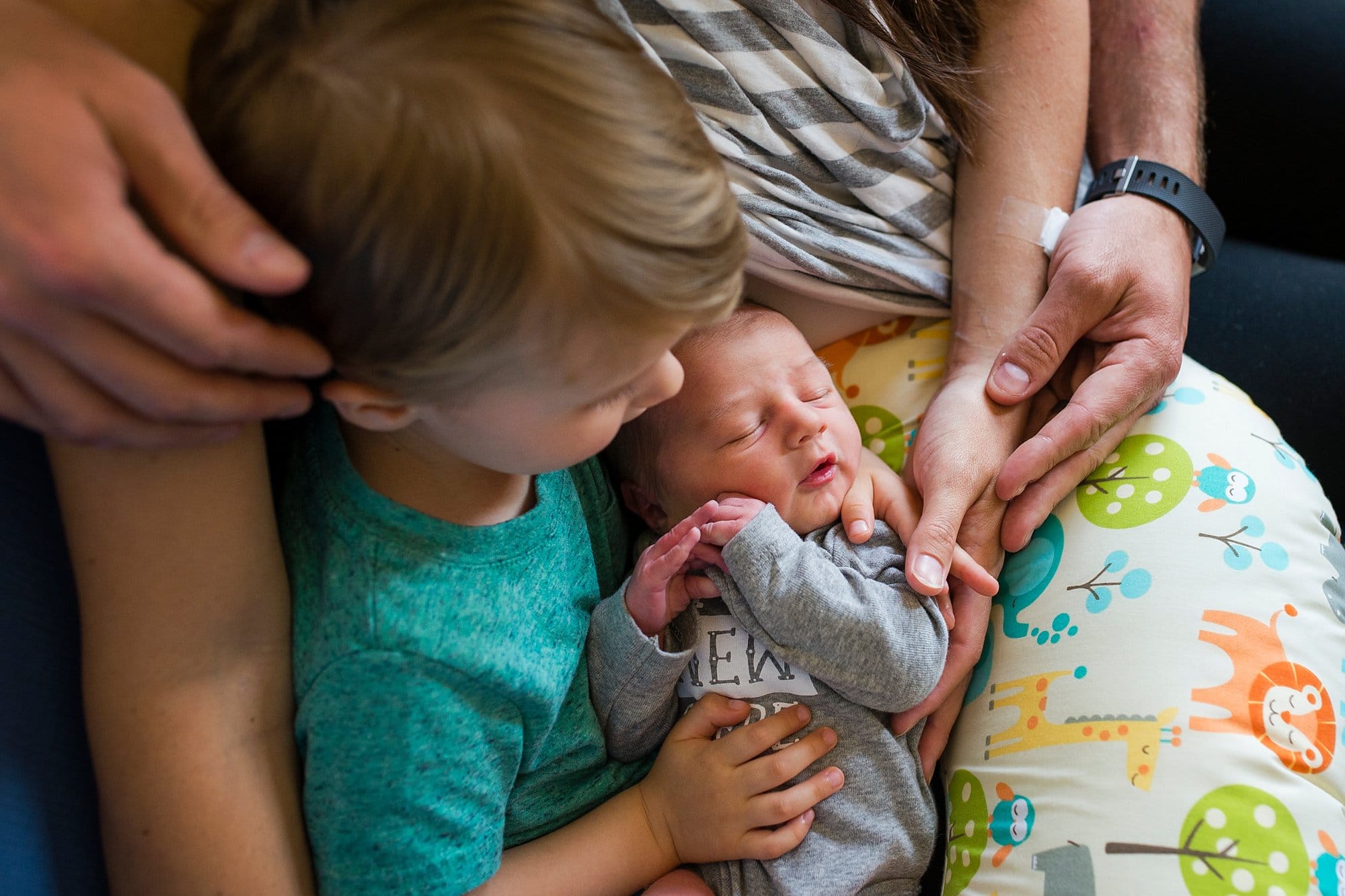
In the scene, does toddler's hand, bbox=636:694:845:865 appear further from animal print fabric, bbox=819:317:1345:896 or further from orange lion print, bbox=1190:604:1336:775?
orange lion print, bbox=1190:604:1336:775

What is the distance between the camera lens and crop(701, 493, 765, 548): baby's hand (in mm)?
926

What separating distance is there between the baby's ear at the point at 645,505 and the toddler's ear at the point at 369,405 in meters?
0.41

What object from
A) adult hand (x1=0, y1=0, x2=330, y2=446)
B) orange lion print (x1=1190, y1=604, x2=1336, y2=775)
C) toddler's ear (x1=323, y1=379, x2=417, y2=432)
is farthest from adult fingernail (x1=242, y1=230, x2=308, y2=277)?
orange lion print (x1=1190, y1=604, x2=1336, y2=775)

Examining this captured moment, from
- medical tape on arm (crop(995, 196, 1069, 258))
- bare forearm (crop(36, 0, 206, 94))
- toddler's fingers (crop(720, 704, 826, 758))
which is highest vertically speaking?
bare forearm (crop(36, 0, 206, 94))

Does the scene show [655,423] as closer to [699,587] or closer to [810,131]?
[699,587]

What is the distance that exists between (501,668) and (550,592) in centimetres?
12

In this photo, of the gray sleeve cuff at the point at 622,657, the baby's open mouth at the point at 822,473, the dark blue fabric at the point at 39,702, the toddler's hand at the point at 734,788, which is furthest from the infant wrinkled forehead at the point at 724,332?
the dark blue fabric at the point at 39,702

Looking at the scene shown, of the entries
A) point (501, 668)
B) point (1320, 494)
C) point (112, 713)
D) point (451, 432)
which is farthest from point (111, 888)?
point (1320, 494)

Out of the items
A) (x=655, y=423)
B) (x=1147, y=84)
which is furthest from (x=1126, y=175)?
(x=655, y=423)

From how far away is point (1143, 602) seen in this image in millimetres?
915

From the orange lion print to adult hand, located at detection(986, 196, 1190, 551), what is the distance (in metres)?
0.20

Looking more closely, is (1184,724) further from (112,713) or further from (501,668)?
(112,713)

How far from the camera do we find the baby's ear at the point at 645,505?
1102mm

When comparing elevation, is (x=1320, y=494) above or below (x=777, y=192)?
below
